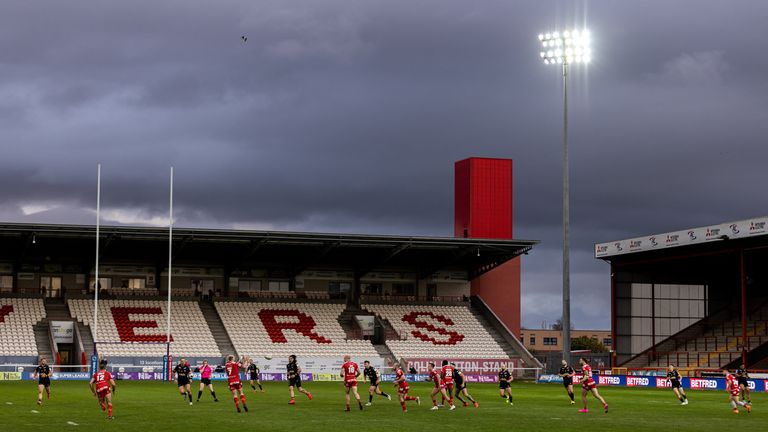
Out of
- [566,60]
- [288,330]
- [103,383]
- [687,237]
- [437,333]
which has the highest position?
[566,60]

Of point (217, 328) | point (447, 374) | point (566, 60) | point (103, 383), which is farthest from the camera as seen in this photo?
point (217, 328)

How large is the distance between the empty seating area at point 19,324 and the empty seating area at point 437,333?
84.8ft

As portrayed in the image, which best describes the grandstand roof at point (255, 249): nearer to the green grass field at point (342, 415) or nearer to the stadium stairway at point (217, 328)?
the stadium stairway at point (217, 328)

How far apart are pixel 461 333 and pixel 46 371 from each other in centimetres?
4886

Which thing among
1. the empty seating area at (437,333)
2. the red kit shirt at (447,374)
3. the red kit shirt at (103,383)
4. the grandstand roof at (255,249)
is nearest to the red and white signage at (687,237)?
the grandstand roof at (255,249)

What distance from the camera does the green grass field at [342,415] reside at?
31.6m

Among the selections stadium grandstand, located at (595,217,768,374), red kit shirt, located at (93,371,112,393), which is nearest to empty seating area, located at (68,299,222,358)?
stadium grandstand, located at (595,217,768,374)

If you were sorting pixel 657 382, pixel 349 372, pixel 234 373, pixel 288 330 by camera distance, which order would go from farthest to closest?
pixel 288 330 → pixel 657 382 → pixel 349 372 → pixel 234 373

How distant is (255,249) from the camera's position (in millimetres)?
80062

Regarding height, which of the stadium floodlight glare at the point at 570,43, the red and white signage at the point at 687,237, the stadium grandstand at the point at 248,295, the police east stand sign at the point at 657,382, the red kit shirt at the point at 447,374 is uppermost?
the stadium floodlight glare at the point at 570,43

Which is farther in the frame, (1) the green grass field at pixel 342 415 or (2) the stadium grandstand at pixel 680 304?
(2) the stadium grandstand at pixel 680 304

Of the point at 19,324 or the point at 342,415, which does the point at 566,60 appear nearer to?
the point at 342,415

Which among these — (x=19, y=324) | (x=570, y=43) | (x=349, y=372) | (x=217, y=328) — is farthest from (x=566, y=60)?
(x=19, y=324)

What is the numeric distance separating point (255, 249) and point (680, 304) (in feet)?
124
